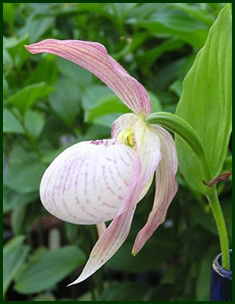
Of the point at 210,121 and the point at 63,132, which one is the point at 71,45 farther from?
the point at 63,132

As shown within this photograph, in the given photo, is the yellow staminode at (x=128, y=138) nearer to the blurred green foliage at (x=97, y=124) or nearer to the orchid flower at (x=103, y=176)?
the orchid flower at (x=103, y=176)

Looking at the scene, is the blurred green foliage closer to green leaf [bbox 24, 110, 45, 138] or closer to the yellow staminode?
green leaf [bbox 24, 110, 45, 138]

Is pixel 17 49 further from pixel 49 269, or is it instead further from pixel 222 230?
pixel 222 230

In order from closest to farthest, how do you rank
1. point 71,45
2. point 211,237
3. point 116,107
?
point 71,45
point 116,107
point 211,237

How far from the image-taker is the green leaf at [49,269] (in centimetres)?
100

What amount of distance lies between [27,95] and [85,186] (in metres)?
0.45

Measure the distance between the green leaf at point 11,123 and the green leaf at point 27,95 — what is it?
0.08ft

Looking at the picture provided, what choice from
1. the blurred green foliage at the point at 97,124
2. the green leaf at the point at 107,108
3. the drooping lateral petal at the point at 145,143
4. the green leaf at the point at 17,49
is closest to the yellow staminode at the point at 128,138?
the drooping lateral petal at the point at 145,143

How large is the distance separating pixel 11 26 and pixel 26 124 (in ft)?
0.92

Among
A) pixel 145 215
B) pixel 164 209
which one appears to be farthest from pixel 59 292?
pixel 164 209

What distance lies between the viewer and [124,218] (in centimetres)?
44

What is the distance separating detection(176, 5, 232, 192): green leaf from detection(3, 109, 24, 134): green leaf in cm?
45

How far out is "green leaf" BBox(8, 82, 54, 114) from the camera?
0.82 metres

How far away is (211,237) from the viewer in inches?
36.9
